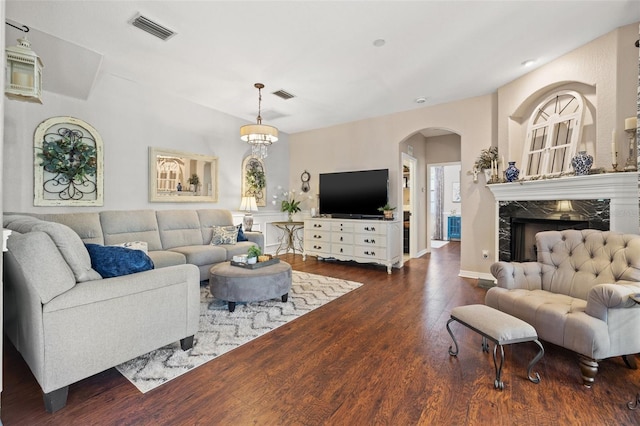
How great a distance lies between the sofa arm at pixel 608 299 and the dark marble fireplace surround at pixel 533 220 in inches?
58.8

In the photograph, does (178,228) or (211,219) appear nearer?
(178,228)

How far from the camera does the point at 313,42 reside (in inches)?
122

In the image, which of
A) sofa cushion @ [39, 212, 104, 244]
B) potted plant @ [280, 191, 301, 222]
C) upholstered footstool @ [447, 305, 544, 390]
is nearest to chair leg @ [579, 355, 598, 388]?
upholstered footstool @ [447, 305, 544, 390]

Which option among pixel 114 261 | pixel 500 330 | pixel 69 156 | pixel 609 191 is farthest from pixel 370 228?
pixel 69 156

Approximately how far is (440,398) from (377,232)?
136 inches

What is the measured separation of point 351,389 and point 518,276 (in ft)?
6.01

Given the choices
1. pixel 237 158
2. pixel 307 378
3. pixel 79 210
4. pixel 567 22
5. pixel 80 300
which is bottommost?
pixel 307 378

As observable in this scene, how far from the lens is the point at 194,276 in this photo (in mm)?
2234

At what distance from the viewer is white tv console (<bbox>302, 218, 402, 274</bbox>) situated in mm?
5051

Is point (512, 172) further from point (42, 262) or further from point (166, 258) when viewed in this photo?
point (42, 262)

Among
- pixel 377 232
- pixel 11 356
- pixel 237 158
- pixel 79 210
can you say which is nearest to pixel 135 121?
pixel 79 210

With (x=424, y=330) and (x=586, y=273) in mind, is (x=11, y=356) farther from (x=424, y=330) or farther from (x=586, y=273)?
(x=586, y=273)

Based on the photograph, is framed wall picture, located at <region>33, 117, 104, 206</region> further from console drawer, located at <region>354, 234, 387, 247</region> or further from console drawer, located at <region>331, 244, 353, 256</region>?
console drawer, located at <region>354, 234, 387, 247</region>

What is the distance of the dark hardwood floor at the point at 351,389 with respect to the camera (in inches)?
62.4
